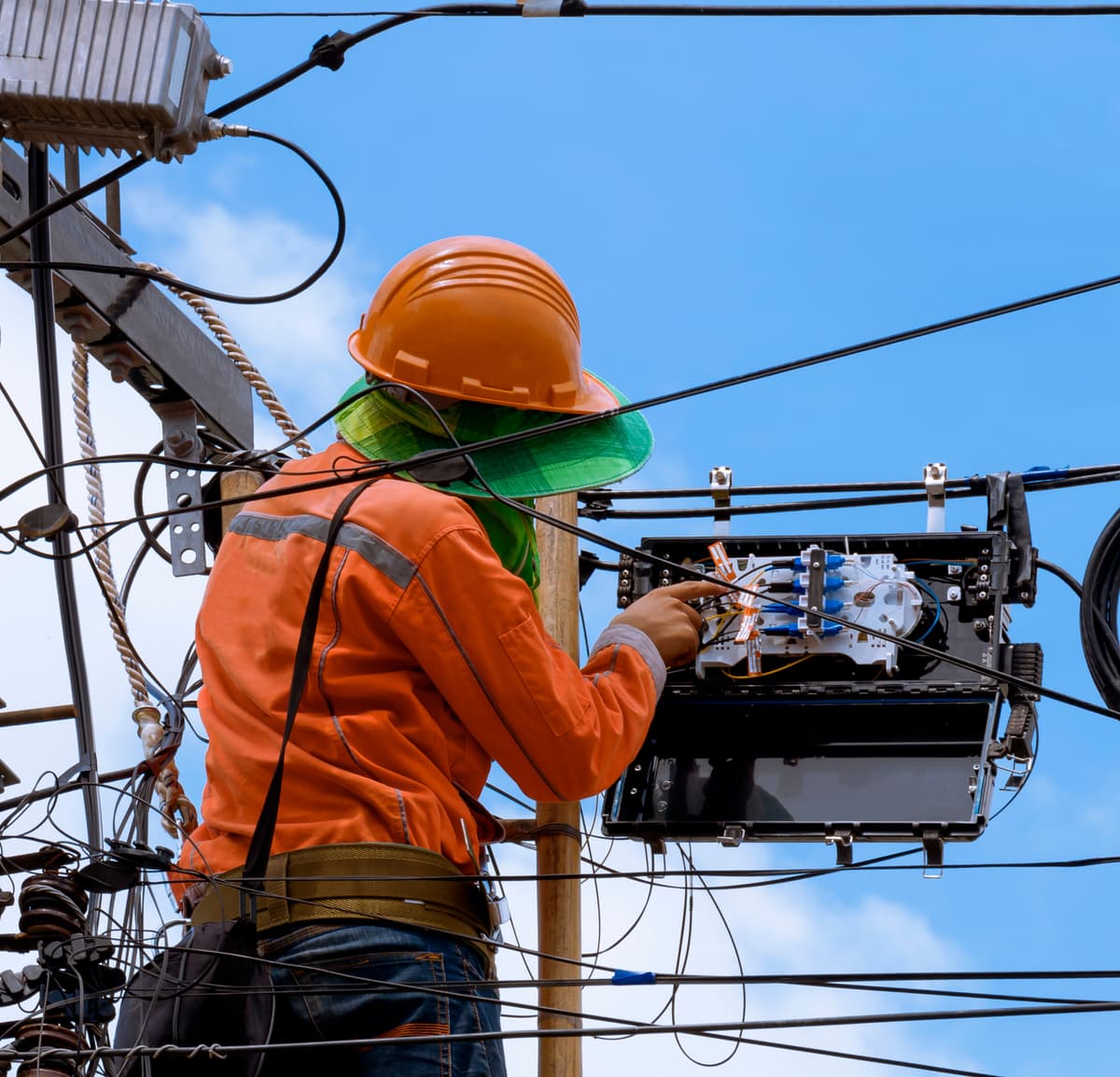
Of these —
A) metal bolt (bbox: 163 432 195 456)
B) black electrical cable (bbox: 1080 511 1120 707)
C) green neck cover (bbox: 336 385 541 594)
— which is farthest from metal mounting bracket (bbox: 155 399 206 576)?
black electrical cable (bbox: 1080 511 1120 707)

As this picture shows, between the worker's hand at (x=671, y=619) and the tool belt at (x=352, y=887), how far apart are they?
994 mm

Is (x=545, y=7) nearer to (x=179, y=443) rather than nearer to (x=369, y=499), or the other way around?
(x=369, y=499)

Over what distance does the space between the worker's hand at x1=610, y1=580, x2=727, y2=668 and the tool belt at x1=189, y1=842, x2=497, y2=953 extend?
0.99 m

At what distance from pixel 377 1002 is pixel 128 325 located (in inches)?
94.4

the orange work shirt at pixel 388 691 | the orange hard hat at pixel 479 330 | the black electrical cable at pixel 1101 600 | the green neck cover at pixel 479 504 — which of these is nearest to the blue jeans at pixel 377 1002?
the orange work shirt at pixel 388 691

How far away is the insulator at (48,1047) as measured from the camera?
4.80 metres

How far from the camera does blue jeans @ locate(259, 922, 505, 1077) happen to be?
4.31 m

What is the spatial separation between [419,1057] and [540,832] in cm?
125

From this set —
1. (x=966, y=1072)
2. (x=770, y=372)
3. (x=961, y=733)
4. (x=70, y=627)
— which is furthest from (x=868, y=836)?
(x=70, y=627)

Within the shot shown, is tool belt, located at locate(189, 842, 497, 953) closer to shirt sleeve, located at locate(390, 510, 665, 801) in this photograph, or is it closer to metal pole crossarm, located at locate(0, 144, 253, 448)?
shirt sleeve, located at locate(390, 510, 665, 801)

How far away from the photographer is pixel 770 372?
459 cm

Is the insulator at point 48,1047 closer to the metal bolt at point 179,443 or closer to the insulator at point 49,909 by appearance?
the insulator at point 49,909

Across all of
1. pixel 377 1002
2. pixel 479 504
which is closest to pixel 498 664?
pixel 479 504

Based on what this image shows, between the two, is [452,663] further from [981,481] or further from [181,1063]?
[981,481]
